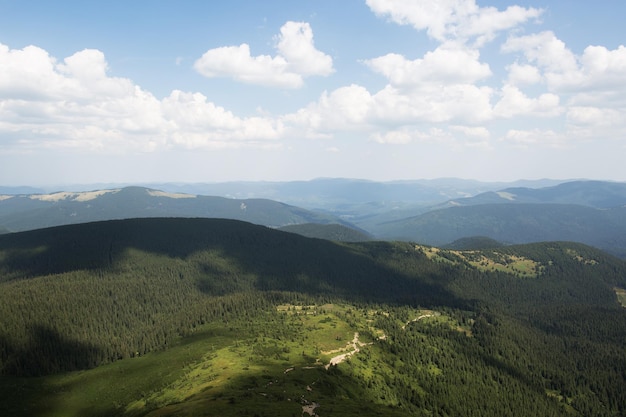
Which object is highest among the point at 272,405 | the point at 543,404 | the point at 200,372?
the point at 272,405

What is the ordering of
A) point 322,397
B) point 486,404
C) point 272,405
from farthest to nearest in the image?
point 486,404 → point 322,397 → point 272,405

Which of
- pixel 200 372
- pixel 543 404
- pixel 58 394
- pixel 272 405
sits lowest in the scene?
pixel 543 404

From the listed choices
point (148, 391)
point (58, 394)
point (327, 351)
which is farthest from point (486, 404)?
point (58, 394)

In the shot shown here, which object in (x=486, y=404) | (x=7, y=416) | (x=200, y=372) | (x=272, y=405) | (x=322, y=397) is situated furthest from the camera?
(x=486, y=404)

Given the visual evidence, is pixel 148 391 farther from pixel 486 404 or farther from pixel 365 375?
pixel 486 404

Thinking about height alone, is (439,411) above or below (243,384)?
below

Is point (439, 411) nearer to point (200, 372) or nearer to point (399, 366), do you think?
point (399, 366)

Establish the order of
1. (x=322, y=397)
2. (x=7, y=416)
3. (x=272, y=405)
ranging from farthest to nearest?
(x=7, y=416) < (x=322, y=397) < (x=272, y=405)

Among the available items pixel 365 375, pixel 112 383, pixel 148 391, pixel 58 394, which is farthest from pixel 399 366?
pixel 58 394

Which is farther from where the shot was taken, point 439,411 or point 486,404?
point 486,404
